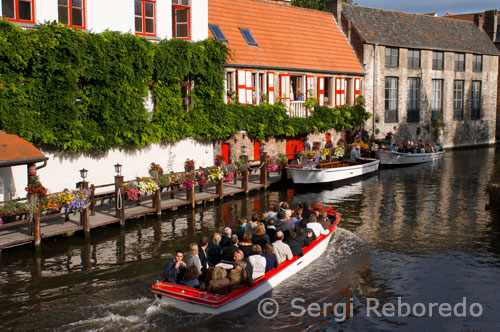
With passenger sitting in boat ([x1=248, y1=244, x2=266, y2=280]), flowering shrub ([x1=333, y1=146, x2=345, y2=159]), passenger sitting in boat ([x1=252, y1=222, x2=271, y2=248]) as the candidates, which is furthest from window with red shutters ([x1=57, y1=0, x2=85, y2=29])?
flowering shrub ([x1=333, y1=146, x2=345, y2=159])

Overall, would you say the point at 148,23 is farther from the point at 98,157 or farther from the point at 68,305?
the point at 68,305

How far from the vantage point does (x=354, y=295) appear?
11.6 m

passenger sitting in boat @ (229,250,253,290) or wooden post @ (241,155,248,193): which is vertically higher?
wooden post @ (241,155,248,193)

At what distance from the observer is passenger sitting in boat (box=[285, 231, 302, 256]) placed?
41.3 feet

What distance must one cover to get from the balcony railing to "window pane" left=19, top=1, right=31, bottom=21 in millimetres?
14804

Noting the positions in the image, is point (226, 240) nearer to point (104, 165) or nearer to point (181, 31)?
point (104, 165)

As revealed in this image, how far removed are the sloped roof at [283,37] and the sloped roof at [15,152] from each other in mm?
11613

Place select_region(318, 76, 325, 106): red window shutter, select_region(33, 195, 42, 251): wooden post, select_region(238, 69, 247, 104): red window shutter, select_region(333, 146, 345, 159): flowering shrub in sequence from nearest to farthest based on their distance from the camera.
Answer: select_region(33, 195, 42, 251): wooden post < select_region(238, 69, 247, 104): red window shutter < select_region(333, 146, 345, 159): flowering shrub < select_region(318, 76, 325, 106): red window shutter

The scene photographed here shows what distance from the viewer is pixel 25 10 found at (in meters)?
17.2

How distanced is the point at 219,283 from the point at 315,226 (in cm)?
445

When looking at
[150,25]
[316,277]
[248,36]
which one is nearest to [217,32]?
[248,36]

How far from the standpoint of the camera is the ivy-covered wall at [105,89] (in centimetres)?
1680

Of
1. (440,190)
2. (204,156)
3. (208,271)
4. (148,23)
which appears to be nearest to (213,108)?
(204,156)
